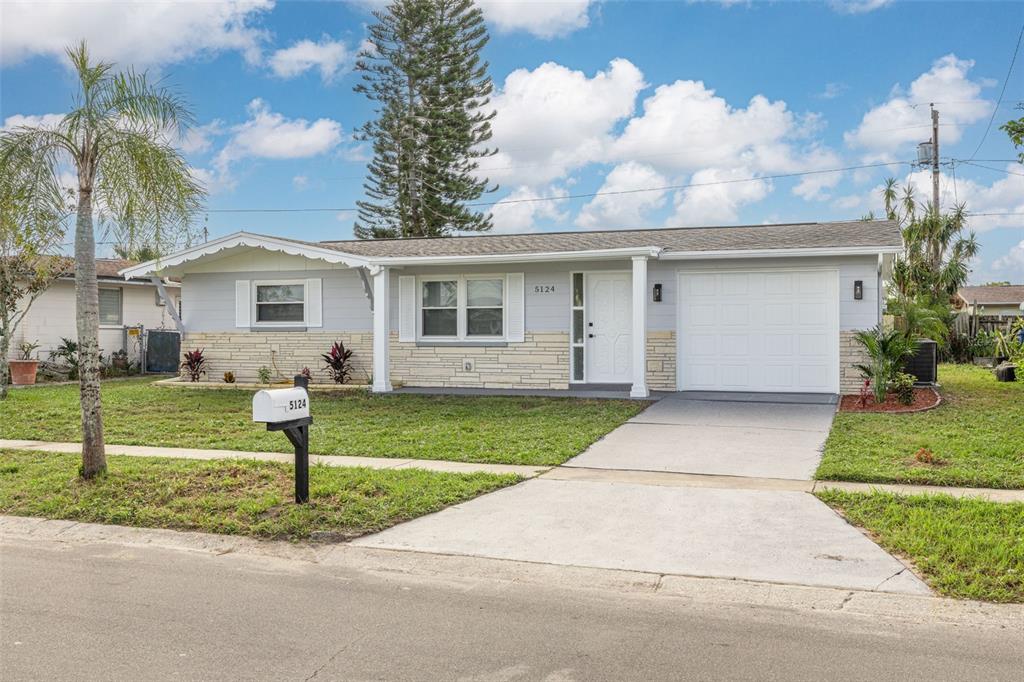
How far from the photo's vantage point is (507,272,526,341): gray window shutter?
1559 cm

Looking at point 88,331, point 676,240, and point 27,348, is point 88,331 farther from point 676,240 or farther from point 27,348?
point 27,348

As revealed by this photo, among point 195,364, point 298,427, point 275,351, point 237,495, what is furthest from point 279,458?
point 195,364

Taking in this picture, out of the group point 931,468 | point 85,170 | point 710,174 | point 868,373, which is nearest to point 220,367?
point 85,170

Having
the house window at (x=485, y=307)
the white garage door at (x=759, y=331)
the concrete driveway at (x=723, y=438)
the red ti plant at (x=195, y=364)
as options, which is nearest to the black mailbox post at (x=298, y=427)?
the concrete driveway at (x=723, y=438)

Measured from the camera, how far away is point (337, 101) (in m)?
32.4

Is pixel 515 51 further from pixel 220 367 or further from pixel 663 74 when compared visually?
pixel 220 367

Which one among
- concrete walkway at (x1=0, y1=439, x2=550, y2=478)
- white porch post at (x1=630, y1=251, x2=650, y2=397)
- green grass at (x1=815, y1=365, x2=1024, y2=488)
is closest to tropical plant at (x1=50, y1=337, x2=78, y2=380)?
concrete walkway at (x1=0, y1=439, x2=550, y2=478)

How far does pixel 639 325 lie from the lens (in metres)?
13.9

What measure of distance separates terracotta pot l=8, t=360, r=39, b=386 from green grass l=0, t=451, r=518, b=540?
12154 mm

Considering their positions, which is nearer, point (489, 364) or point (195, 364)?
point (489, 364)

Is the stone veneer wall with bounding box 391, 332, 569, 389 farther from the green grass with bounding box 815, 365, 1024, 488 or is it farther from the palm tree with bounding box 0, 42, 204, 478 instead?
the palm tree with bounding box 0, 42, 204, 478

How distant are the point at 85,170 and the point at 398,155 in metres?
27.8

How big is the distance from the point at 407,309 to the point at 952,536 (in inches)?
476

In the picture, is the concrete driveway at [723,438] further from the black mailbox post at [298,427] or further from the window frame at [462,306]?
the window frame at [462,306]
